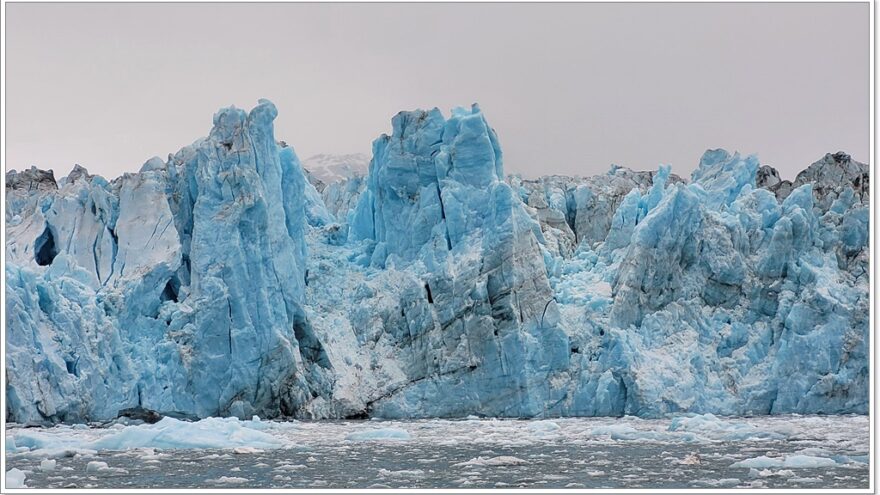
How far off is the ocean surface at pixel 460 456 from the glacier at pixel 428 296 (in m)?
4.04

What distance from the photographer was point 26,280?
79.2 ft

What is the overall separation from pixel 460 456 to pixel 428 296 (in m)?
13.1

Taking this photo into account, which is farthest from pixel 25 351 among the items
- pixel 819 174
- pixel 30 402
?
pixel 819 174

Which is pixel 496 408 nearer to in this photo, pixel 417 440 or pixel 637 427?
pixel 637 427

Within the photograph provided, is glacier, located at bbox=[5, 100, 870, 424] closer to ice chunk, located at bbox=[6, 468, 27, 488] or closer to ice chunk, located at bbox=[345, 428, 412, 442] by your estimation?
ice chunk, located at bbox=[345, 428, 412, 442]

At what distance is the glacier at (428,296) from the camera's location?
86.4ft

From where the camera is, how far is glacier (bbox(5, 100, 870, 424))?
26.3m

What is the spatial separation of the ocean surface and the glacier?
4.04 meters

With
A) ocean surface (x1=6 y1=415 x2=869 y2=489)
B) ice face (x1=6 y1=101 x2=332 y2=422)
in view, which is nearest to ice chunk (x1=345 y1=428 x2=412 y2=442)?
ocean surface (x1=6 y1=415 x2=869 y2=489)

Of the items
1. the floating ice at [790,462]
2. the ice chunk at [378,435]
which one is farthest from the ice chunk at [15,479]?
the floating ice at [790,462]

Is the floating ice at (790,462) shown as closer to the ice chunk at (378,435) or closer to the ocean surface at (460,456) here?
the ocean surface at (460,456)

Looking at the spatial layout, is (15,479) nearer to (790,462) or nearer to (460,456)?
(460,456)

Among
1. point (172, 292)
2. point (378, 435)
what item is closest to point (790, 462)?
point (378, 435)

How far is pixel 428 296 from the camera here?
94.7 feet
